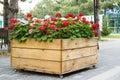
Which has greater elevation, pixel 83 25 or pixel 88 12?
pixel 88 12

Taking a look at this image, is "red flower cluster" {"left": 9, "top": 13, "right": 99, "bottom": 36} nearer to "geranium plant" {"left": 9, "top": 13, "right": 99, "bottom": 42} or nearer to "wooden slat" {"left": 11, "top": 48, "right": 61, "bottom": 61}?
"geranium plant" {"left": 9, "top": 13, "right": 99, "bottom": 42}

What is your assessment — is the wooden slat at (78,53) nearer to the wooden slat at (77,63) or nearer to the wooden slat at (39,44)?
the wooden slat at (77,63)

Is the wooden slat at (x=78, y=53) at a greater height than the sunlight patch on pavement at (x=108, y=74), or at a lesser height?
greater

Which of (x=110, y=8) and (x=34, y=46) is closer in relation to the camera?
(x=34, y=46)

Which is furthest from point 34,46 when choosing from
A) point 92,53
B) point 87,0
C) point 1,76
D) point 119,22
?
point 119,22

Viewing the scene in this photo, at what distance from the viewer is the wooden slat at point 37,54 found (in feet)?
22.9

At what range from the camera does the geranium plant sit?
709 cm

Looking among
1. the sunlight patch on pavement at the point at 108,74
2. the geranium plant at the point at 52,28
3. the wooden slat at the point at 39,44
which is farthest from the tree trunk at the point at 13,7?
the sunlight patch on pavement at the point at 108,74

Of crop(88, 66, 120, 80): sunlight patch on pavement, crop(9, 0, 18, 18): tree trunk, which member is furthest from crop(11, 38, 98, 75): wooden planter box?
crop(9, 0, 18, 18): tree trunk

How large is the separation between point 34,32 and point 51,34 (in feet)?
1.59

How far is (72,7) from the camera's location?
49.5 meters

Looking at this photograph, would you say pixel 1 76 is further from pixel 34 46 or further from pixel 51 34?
pixel 51 34

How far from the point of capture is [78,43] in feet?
24.6

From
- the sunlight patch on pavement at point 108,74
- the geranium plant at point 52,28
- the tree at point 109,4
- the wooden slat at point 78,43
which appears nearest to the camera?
the sunlight patch on pavement at point 108,74
